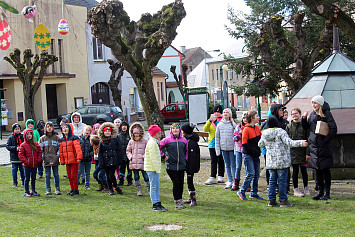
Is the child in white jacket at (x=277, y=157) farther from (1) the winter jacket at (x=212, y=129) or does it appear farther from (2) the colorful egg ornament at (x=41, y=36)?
(2) the colorful egg ornament at (x=41, y=36)

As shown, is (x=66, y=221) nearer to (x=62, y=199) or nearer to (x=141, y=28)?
(x=62, y=199)

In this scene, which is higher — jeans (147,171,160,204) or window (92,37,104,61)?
window (92,37,104,61)

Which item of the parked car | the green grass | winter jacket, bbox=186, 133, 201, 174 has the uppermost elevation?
the parked car

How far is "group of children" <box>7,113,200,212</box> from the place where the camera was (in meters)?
9.67

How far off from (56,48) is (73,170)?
2983 cm

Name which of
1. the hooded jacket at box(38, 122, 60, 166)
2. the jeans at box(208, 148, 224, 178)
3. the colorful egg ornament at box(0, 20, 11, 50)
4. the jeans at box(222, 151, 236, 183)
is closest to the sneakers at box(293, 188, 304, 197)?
the jeans at box(222, 151, 236, 183)

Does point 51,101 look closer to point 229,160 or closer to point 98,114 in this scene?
point 98,114

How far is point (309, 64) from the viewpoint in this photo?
61.7ft

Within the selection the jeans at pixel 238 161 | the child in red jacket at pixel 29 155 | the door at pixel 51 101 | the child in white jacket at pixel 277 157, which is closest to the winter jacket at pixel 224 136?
the jeans at pixel 238 161

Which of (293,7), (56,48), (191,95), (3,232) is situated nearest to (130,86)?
(56,48)

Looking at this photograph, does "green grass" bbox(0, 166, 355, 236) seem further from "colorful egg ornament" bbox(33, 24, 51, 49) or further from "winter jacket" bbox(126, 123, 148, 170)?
"colorful egg ornament" bbox(33, 24, 51, 49)

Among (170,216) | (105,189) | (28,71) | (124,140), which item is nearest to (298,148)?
(170,216)

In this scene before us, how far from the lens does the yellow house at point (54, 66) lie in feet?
120

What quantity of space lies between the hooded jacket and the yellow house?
82.7 ft
